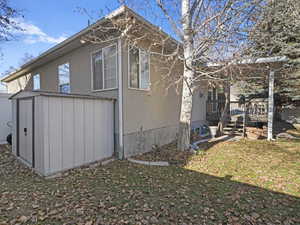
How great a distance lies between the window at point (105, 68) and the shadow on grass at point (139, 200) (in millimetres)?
3033

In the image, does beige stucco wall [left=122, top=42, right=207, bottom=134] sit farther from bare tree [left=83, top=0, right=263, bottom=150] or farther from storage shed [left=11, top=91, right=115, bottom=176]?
bare tree [left=83, top=0, right=263, bottom=150]

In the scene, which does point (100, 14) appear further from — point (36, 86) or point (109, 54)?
point (36, 86)

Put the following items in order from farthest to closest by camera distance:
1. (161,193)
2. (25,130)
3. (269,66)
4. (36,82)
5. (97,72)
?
(36,82), (269,66), (97,72), (25,130), (161,193)

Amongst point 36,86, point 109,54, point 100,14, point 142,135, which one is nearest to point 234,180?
point 142,135

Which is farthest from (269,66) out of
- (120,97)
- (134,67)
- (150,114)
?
(120,97)

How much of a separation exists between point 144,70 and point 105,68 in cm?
142

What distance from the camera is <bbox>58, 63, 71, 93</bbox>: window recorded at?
8133 millimetres

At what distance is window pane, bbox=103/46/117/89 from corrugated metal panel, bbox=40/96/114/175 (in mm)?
794

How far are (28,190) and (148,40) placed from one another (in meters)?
5.76

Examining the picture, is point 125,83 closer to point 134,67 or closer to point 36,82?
point 134,67

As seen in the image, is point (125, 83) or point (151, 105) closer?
point (125, 83)

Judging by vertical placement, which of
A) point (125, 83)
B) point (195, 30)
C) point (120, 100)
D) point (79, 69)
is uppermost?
point (195, 30)

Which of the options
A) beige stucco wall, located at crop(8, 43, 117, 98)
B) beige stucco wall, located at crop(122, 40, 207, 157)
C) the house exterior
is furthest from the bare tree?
beige stucco wall, located at crop(8, 43, 117, 98)

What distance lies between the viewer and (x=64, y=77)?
334 inches
